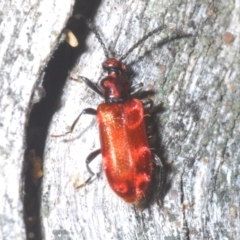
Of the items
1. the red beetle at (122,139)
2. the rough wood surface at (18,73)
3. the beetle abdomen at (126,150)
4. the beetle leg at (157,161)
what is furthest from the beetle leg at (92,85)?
the beetle leg at (157,161)

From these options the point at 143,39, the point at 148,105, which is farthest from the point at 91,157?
the point at 143,39

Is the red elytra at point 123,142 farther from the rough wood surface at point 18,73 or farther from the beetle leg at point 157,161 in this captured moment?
the rough wood surface at point 18,73

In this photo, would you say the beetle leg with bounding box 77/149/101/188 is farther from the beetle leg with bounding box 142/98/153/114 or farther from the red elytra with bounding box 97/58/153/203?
the beetle leg with bounding box 142/98/153/114

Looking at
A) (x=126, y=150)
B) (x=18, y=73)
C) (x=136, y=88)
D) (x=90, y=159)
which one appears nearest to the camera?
(x=18, y=73)

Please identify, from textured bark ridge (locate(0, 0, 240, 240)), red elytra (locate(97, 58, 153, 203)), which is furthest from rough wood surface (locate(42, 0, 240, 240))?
red elytra (locate(97, 58, 153, 203))

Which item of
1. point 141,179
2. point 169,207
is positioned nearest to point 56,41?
point 141,179

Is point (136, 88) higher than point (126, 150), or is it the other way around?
point (136, 88)

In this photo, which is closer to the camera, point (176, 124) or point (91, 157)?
point (91, 157)

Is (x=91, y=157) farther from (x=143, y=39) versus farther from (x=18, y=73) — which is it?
(x=143, y=39)
